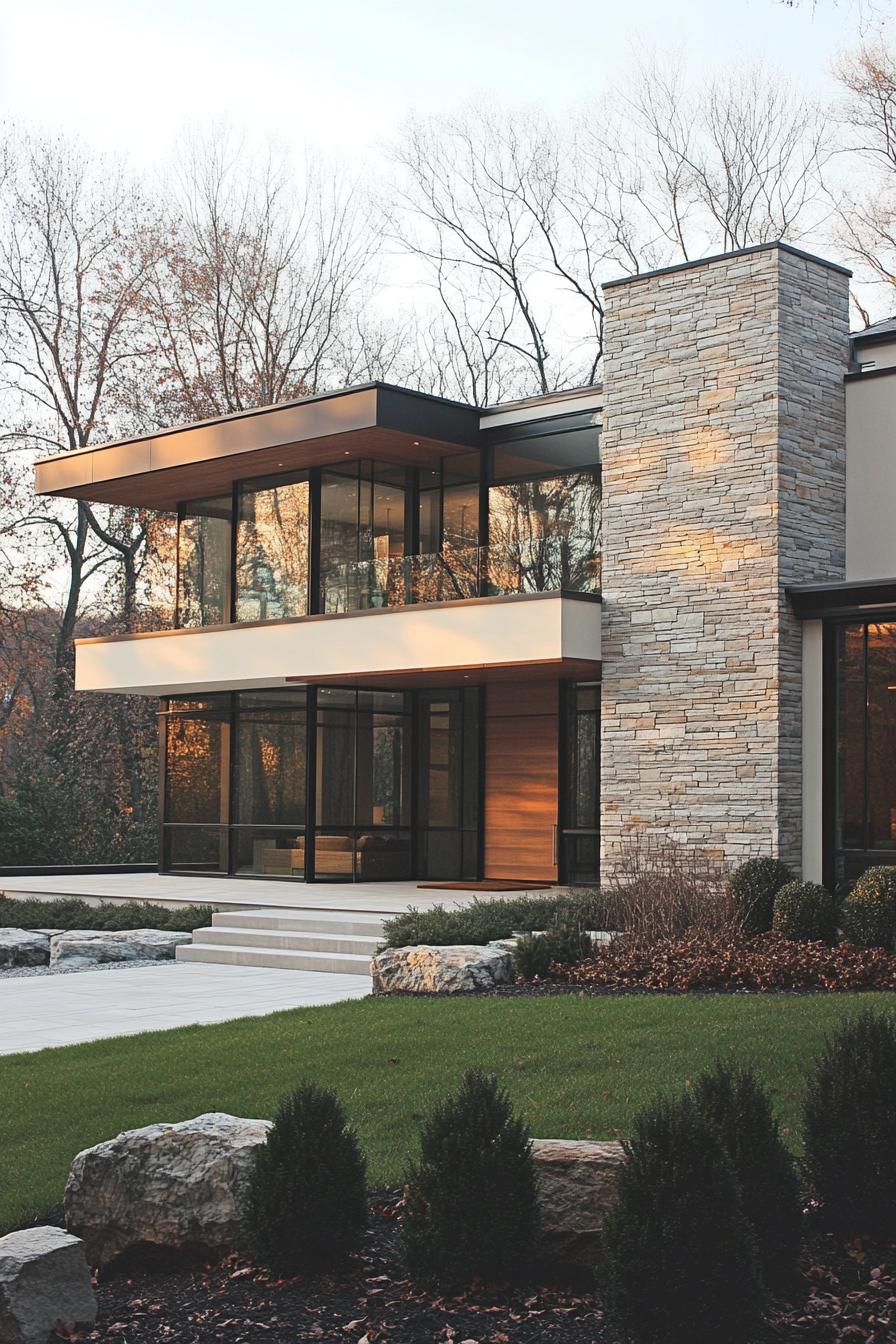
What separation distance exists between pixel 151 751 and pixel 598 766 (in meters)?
15.5

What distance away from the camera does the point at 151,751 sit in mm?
33281

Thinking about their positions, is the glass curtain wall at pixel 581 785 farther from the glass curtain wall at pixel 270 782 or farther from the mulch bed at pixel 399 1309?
the mulch bed at pixel 399 1309

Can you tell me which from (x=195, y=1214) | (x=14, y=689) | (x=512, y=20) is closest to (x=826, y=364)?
(x=512, y=20)

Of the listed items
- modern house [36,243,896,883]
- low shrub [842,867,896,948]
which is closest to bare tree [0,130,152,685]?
modern house [36,243,896,883]

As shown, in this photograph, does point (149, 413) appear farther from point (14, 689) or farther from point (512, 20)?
point (512, 20)

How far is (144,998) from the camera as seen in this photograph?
12695 mm

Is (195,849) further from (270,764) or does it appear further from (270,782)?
(270,764)

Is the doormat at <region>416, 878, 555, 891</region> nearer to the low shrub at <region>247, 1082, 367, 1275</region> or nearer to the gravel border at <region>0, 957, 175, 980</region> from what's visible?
the gravel border at <region>0, 957, 175, 980</region>

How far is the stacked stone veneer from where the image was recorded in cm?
1678

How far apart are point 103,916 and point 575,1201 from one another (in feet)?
44.6

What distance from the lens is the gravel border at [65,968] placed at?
587 inches

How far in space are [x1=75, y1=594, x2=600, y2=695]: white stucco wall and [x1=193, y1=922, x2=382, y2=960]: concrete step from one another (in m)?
4.40

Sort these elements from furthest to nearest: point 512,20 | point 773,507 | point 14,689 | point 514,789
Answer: point 14,689 < point 514,789 < point 773,507 < point 512,20

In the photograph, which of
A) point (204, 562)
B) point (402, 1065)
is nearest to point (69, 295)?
point (204, 562)
